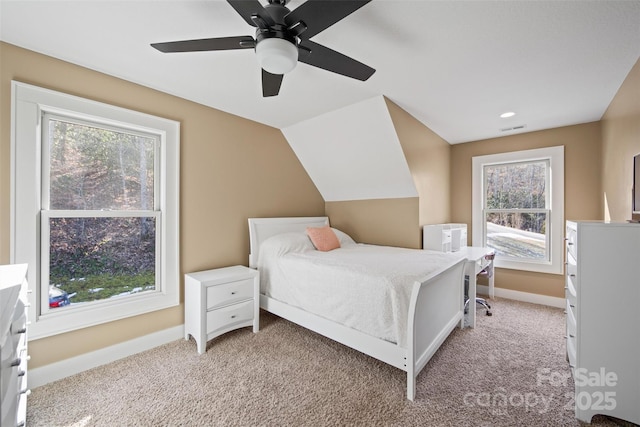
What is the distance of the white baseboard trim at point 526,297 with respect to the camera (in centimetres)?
341

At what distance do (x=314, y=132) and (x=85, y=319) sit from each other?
112 inches

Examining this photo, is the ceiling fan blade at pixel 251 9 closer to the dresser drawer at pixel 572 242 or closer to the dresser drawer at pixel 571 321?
the dresser drawer at pixel 572 242

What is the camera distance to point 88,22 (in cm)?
158

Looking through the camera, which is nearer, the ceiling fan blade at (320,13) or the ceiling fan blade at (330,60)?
the ceiling fan blade at (320,13)

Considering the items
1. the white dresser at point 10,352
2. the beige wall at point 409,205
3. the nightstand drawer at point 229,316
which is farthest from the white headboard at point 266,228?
the white dresser at point 10,352

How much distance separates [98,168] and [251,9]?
194 centimetres

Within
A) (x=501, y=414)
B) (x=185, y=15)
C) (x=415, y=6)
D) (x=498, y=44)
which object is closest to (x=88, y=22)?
(x=185, y=15)

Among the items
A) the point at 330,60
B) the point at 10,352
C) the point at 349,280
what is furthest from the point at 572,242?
the point at 10,352

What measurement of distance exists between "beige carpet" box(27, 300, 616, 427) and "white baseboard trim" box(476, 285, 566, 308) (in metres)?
1.17

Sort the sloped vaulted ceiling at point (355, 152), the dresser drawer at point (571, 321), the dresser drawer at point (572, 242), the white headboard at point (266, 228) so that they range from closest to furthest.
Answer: the dresser drawer at point (572, 242), the dresser drawer at point (571, 321), the sloped vaulted ceiling at point (355, 152), the white headboard at point (266, 228)

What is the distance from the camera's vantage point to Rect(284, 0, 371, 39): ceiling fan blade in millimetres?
1080

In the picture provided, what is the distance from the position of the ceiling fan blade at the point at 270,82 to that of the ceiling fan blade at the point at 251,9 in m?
0.38

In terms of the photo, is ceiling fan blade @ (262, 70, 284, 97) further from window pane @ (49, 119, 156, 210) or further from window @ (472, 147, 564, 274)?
window @ (472, 147, 564, 274)

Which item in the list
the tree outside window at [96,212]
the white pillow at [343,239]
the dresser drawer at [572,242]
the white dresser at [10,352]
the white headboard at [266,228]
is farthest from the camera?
the white pillow at [343,239]
